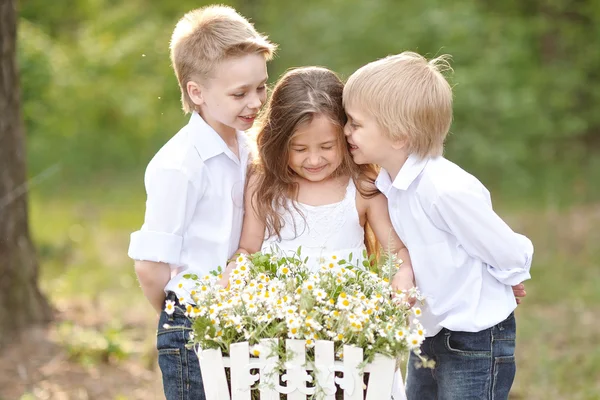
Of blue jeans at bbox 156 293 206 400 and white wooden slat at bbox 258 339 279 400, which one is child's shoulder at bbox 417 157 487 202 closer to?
white wooden slat at bbox 258 339 279 400

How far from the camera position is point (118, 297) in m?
6.46

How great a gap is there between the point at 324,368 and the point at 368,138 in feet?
2.79

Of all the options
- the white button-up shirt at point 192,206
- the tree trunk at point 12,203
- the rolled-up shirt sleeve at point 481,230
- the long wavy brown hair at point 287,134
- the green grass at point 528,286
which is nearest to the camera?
the rolled-up shirt sleeve at point 481,230

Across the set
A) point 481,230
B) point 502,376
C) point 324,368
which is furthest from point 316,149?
point 502,376

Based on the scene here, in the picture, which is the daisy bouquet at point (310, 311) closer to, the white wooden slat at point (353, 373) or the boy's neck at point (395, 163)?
the white wooden slat at point (353, 373)

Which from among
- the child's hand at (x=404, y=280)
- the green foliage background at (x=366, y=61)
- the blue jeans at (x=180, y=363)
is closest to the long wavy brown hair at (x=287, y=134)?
Answer: the child's hand at (x=404, y=280)

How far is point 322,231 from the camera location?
2785 millimetres

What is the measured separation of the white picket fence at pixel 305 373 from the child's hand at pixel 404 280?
1.42 ft

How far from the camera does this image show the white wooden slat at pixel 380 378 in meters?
2.16

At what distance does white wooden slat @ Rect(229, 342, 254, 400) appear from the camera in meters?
2.19

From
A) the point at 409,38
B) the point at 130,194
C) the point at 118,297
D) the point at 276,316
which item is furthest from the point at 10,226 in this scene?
the point at 130,194

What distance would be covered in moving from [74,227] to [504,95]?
554 cm

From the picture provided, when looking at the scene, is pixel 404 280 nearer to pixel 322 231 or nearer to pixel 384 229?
pixel 384 229

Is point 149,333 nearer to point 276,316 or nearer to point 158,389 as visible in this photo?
point 158,389
